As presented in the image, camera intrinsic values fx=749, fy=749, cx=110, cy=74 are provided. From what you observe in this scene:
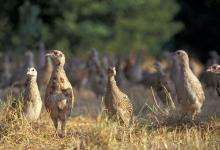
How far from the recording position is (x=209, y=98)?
15.9m

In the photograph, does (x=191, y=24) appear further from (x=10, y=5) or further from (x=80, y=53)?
(x=10, y=5)

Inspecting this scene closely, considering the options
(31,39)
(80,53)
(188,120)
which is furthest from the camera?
(80,53)

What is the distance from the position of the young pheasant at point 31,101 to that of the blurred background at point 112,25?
14.0 meters

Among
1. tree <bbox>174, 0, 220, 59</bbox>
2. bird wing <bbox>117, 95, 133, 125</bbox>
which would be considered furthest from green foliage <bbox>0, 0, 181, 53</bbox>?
bird wing <bbox>117, 95, 133, 125</bbox>

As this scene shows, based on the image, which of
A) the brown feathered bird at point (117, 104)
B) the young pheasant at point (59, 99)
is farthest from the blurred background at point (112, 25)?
the young pheasant at point (59, 99)

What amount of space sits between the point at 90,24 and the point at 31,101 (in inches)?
632

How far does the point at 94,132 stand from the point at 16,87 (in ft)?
24.2

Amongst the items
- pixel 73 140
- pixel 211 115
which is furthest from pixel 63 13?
pixel 73 140

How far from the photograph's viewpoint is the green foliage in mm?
25844

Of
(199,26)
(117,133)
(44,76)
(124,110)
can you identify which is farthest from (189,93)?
(199,26)

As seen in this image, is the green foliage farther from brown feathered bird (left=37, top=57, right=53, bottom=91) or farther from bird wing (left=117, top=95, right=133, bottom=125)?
bird wing (left=117, top=95, right=133, bottom=125)

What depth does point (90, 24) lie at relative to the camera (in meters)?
26.9

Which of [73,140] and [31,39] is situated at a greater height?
[31,39]

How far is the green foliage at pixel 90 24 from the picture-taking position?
25844mm
